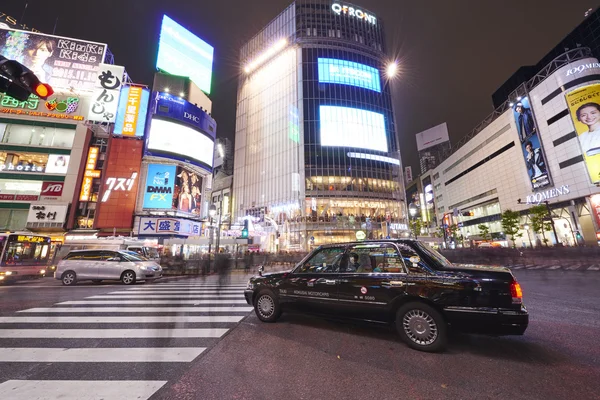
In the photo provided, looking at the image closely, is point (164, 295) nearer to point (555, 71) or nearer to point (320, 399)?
point (320, 399)

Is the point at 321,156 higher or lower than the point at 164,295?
higher

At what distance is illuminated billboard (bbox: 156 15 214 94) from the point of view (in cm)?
3997

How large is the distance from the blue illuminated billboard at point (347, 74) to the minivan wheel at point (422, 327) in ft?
210

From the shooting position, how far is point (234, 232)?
147ft

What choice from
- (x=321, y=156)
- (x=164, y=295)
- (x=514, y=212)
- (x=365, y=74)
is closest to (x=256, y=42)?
(x=365, y=74)

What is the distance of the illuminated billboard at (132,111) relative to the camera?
35.5m

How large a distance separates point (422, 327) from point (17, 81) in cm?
981

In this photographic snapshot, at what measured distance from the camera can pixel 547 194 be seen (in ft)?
134

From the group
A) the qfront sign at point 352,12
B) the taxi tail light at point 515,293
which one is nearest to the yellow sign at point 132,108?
the taxi tail light at point 515,293

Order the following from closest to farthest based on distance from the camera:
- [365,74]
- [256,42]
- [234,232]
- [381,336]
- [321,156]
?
[381,336] → [234,232] → [321,156] → [365,74] → [256,42]

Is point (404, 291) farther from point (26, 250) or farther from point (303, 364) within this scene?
point (26, 250)

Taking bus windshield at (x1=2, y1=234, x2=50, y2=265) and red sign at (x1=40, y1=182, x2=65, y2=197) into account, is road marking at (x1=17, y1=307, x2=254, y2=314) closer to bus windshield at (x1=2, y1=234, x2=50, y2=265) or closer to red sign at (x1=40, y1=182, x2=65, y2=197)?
bus windshield at (x1=2, y1=234, x2=50, y2=265)

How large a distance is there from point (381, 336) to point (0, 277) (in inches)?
705

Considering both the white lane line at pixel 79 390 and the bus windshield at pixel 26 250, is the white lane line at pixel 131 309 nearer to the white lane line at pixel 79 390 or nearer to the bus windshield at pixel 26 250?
the white lane line at pixel 79 390
